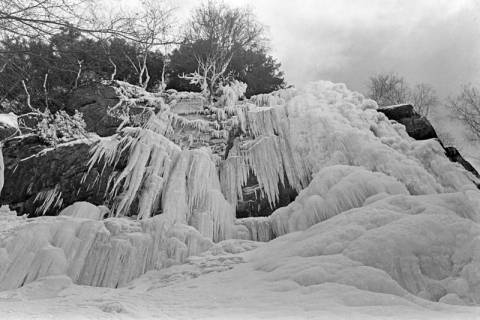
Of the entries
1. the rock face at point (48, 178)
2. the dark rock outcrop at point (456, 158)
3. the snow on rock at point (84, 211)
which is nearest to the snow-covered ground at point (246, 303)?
the snow on rock at point (84, 211)

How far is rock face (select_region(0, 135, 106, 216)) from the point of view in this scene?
24.4ft

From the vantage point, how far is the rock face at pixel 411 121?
9156 millimetres

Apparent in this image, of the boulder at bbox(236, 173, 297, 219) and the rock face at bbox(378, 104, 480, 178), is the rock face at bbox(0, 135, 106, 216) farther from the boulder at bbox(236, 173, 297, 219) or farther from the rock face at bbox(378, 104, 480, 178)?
the rock face at bbox(378, 104, 480, 178)

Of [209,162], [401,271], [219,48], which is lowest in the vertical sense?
[401,271]

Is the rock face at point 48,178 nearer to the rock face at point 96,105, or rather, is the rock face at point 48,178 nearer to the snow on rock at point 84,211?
the snow on rock at point 84,211

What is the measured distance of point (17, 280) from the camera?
5352 millimetres

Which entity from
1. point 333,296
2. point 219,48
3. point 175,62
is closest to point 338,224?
point 333,296

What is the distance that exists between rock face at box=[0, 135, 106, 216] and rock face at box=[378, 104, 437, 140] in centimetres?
732

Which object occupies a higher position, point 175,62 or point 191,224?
point 175,62

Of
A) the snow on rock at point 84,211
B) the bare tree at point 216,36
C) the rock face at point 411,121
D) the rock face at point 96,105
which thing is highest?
the bare tree at point 216,36

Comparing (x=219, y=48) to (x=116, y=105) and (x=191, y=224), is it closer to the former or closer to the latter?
(x=116, y=105)

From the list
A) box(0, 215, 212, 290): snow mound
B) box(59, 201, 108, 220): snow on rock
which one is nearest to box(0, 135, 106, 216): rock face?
box(59, 201, 108, 220): snow on rock

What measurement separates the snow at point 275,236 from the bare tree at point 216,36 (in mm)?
4240

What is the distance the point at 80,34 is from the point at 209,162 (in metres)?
4.41
